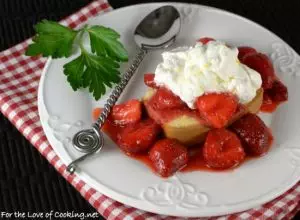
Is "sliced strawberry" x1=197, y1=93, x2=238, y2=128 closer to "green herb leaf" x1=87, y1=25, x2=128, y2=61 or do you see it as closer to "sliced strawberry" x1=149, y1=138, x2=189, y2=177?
"sliced strawberry" x1=149, y1=138, x2=189, y2=177

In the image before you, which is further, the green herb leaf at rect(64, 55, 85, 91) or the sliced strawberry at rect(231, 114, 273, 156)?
the green herb leaf at rect(64, 55, 85, 91)

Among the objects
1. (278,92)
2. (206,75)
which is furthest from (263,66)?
(206,75)

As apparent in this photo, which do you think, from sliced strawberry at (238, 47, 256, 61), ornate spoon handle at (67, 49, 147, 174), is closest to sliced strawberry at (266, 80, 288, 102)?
sliced strawberry at (238, 47, 256, 61)

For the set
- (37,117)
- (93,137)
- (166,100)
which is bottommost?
(37,117)

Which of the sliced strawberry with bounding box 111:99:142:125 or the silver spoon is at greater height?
the silver spoon

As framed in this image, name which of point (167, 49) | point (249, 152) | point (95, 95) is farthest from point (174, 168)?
point (167, 49)

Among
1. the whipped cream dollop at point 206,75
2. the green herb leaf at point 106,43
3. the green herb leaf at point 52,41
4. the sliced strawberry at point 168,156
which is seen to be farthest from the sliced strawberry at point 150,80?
the green herb leaf at point 52,41

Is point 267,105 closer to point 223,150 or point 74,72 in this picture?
point 223,150
